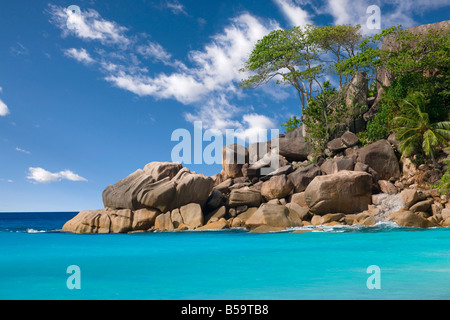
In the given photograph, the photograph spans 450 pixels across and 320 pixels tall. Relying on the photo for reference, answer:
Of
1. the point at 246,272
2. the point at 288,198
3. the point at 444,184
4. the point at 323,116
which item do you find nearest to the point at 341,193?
the point at 288,198

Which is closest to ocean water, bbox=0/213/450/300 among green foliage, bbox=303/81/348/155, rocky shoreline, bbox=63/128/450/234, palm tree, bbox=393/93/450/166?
rocky shoreline, bbox=63/128/450/234

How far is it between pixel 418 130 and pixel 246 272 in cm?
2117

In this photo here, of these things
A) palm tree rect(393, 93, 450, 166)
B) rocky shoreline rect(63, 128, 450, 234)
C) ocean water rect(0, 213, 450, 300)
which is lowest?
ocean water rect(0, 213, 450, 300)

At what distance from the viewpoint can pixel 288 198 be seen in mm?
27250

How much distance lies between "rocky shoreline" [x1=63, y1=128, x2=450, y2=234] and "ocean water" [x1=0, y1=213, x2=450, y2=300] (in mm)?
6833

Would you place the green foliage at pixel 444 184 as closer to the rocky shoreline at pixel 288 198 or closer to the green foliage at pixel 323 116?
the rocky shoreline at pixel 288 198

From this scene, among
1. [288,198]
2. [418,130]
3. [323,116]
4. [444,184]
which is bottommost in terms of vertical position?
[288,198]

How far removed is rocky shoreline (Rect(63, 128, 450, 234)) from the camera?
22.9 meters

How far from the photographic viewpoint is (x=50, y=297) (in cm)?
767

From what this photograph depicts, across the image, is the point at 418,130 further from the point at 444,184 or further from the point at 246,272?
the point at 246,272

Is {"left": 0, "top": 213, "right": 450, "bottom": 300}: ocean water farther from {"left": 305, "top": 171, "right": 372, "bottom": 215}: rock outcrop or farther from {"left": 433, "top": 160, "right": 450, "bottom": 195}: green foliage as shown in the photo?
{"left": 305, "top": 171, "right": 372, "bottom": 215}: rock outcrop

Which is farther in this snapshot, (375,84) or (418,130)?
(375,84)

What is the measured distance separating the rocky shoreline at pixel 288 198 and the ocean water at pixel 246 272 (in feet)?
22.4
